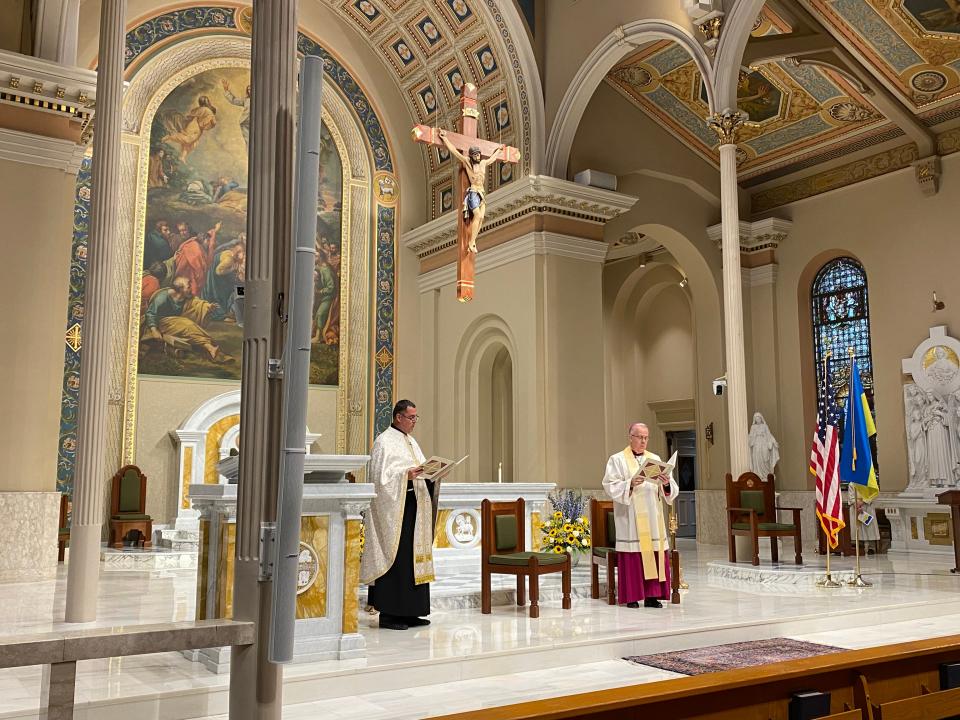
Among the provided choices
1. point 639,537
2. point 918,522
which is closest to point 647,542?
point 639,537

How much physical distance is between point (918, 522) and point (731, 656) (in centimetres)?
837

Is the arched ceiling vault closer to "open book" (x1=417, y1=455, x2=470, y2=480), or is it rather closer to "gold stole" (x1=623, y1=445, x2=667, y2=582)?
"gold stole" (x1=623, y1=445, x2=667, y2=582)

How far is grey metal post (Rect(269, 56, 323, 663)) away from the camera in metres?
3.16

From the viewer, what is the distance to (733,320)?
446 inches

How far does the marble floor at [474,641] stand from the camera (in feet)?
15.6

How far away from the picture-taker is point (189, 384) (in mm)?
13242

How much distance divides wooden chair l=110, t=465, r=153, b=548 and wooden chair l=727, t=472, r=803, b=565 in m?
7.59

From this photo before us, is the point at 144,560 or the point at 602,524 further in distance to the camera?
the point at 144,560

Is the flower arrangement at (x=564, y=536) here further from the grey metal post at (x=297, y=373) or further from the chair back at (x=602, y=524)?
the grey metal post at (x=297, y=373)

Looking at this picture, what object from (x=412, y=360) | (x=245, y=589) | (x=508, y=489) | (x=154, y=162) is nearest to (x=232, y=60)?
(x=154, y=162)

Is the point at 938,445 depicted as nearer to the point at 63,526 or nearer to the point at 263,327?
the point at 63,526

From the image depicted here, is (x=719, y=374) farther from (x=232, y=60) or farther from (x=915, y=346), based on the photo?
(x=232, y=60)

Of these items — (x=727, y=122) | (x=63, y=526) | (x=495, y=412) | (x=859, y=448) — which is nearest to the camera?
(x=859, y=448)

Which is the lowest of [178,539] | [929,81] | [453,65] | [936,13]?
[178,539]
